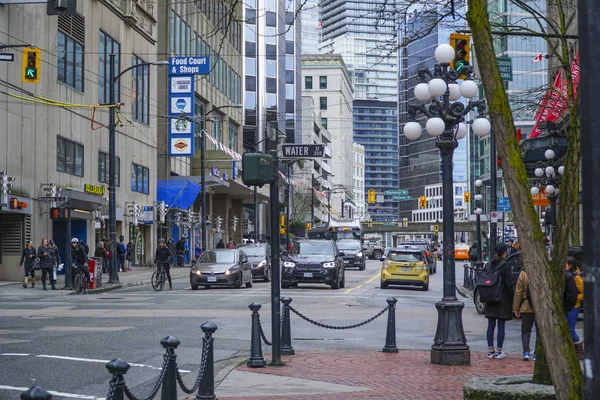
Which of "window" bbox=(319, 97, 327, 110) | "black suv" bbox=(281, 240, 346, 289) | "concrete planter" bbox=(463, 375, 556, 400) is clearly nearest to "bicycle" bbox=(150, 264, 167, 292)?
"black suv" bbox=(281, 240, 346, 289)

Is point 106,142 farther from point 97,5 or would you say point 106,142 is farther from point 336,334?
point 336,334

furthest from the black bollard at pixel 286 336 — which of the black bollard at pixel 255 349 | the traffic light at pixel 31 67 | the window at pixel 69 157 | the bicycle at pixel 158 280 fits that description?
the window at pixel 69 157

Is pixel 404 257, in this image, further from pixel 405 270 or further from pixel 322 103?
pixel 322 103

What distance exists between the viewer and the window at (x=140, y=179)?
5194 centimetres

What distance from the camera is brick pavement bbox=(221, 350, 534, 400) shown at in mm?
10977

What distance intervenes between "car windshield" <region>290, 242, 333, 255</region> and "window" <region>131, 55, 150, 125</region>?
64.0ft

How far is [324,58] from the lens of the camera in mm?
164500

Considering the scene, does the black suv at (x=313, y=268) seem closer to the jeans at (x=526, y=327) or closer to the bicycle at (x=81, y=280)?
the bicycle at (x=81, y=280)

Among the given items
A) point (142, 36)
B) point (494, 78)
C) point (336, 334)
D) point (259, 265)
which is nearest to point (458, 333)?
point (336, 334)

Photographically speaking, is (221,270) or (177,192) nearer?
(221,270)

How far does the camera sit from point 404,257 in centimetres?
3541

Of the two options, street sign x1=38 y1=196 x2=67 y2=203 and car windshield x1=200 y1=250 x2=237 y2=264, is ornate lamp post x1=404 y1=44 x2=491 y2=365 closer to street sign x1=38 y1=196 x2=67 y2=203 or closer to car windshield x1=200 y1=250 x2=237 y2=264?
car windshield x1=200 y1=250 x2=237 y2=264

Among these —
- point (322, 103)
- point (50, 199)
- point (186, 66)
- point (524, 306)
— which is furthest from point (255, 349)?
point (322, 103)

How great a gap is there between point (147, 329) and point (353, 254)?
128 feet
